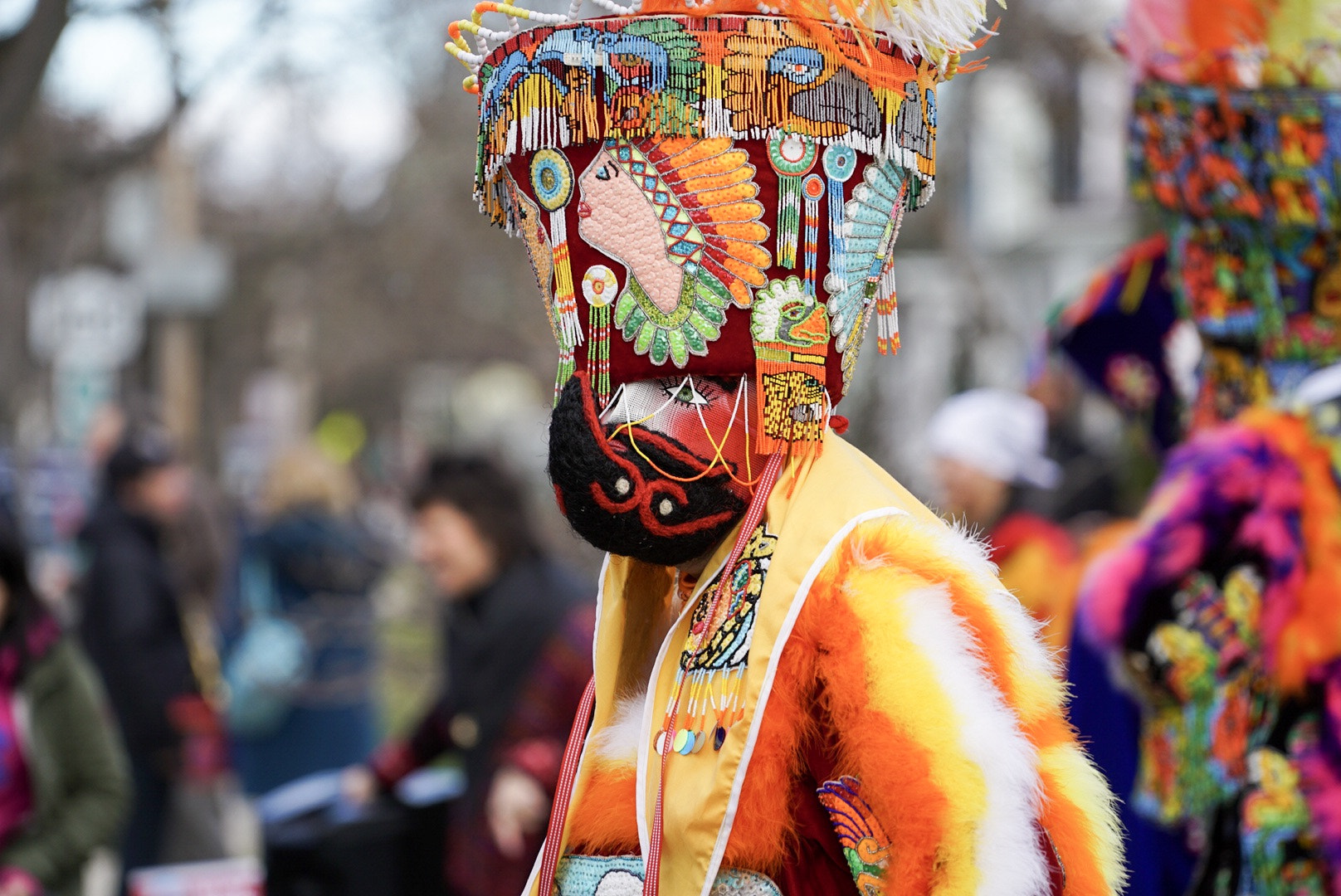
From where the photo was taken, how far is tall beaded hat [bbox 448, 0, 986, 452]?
6.01 ft

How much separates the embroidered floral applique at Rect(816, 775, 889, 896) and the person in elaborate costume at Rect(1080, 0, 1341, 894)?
1.73 metres

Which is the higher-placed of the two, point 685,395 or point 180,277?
point 685,395

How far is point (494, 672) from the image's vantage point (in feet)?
14.5

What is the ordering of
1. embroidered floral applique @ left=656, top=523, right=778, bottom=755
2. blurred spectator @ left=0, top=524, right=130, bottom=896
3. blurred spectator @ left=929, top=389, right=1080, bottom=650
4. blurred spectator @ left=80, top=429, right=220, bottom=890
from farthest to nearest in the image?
blurred spectator @ left=80, top=429, right=220, bottom=890, blurred spectator @ left=929, top=389, right=1080, bottom=650, blurred spectator @ left=0, top=524, right=130, bottom=896, embroidered floral applique @ left=656, top=523, right=778, bottom=755

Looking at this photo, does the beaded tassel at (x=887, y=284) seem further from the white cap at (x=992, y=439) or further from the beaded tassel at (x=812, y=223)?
the white cap at (x=992, y=439)

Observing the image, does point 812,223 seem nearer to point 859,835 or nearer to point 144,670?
point 859,835

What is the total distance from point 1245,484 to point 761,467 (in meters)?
1.78

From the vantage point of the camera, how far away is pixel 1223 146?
3.59 metres

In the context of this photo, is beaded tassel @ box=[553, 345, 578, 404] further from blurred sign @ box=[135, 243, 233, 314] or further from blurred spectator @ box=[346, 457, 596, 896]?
blurred sign @ box=[135, 243, 233, 314]

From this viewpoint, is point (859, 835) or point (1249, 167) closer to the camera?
point (859, 835)

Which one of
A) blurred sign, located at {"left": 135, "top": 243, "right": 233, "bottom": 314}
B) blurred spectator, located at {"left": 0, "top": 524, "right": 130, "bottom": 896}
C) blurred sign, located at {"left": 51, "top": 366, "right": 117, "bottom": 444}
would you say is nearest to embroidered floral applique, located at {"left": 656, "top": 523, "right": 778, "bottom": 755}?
blurred spectator, located at {"left": 0, "top": 524, "right": 130, "bottom": 896}

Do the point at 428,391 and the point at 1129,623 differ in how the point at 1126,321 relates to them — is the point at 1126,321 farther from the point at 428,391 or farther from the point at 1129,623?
the point at 428,391

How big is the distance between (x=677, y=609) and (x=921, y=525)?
1.37 feet

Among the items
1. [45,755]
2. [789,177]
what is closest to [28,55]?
[45,755]
